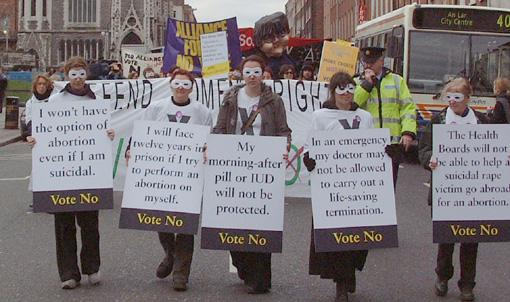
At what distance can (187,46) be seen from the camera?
1672cm

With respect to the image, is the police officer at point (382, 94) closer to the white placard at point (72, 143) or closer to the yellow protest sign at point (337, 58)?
the white placard at point (72, 143)

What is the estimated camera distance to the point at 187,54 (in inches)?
Result: 663

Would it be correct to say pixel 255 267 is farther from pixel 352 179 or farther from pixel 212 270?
pixel 352 179

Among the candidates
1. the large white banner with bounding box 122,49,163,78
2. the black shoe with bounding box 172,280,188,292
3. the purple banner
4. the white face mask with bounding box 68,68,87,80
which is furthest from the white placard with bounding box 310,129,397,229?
the large white banner with bounding box 122,49,163,78

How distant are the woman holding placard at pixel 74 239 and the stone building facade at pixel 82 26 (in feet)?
307

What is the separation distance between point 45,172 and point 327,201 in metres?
2.30

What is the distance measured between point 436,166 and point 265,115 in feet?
4.58

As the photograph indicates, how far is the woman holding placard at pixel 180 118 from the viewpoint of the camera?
22.1 feet

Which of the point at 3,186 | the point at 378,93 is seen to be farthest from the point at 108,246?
the point at 3,186

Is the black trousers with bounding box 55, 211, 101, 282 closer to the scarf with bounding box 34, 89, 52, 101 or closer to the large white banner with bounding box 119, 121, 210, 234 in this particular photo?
the large white banner with bounding box 119, 121, 210, 234

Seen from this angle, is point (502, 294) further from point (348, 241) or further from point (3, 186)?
point (3, 186)

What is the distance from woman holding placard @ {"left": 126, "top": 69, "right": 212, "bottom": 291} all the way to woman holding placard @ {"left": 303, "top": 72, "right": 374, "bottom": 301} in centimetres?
101

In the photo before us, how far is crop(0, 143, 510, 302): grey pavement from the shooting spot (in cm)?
667

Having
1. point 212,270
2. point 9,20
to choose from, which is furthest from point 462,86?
point 9,20
